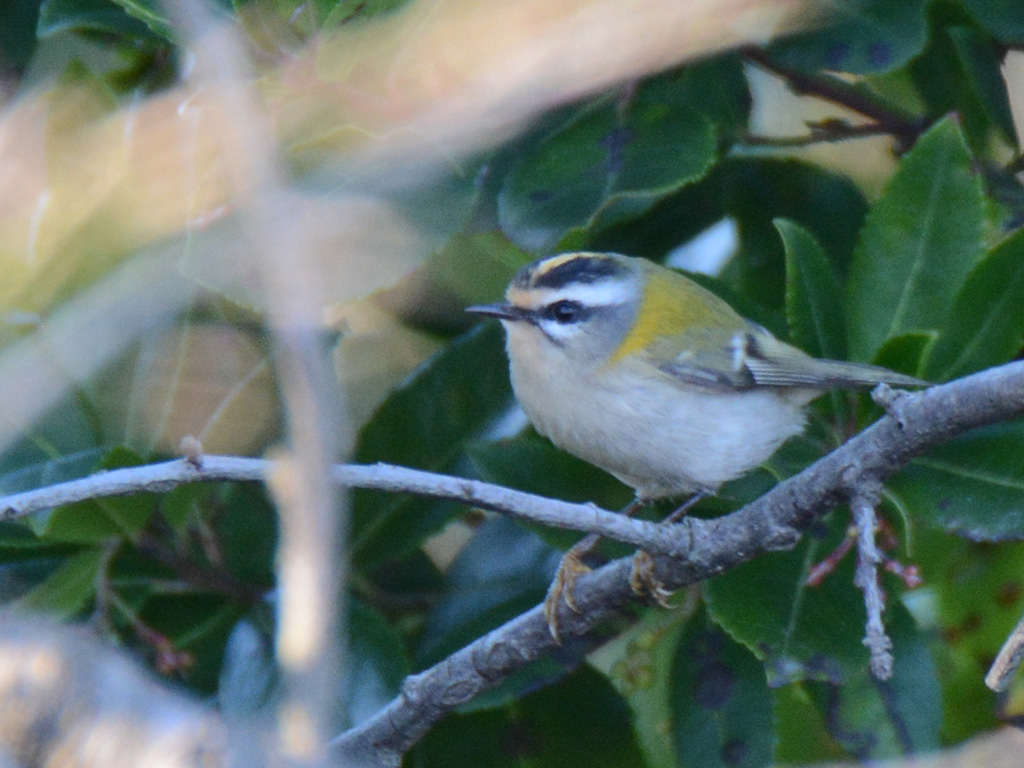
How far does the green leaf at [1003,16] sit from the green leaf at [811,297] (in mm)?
552

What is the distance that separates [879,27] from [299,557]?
1.72 m

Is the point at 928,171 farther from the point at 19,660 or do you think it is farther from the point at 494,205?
the point at 19,660

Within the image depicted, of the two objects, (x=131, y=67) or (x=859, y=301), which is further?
(x=131, y=67)

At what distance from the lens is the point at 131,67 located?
2.17m

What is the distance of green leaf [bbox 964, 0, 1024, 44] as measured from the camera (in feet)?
6.46

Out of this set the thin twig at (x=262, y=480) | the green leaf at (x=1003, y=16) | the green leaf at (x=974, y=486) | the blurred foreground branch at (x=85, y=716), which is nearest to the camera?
the blurred foreground branch at (x=85, y=716)

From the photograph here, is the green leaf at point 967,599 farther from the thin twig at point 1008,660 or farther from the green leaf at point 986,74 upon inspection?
the thin twig at point 1008,660

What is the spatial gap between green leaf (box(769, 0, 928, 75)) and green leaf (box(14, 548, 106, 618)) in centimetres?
150

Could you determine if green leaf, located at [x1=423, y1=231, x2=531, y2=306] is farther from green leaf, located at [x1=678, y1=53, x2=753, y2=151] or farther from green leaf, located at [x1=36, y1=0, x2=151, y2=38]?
green leaf, located at [x1=36, y1=0, x2=151, y2=38]

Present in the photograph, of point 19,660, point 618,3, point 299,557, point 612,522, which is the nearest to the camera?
point 299,557

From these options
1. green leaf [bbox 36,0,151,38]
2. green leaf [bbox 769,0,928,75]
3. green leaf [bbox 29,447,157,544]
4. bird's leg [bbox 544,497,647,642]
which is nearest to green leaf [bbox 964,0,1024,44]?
green leaf [bbox 769,0,928,75]

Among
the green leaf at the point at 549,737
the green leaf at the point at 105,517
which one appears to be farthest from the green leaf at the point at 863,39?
the green leaf at the point at 105,517

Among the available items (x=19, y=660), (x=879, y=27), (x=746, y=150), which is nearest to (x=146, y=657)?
(x=19, y=660)

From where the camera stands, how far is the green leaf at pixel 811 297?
182 cm
